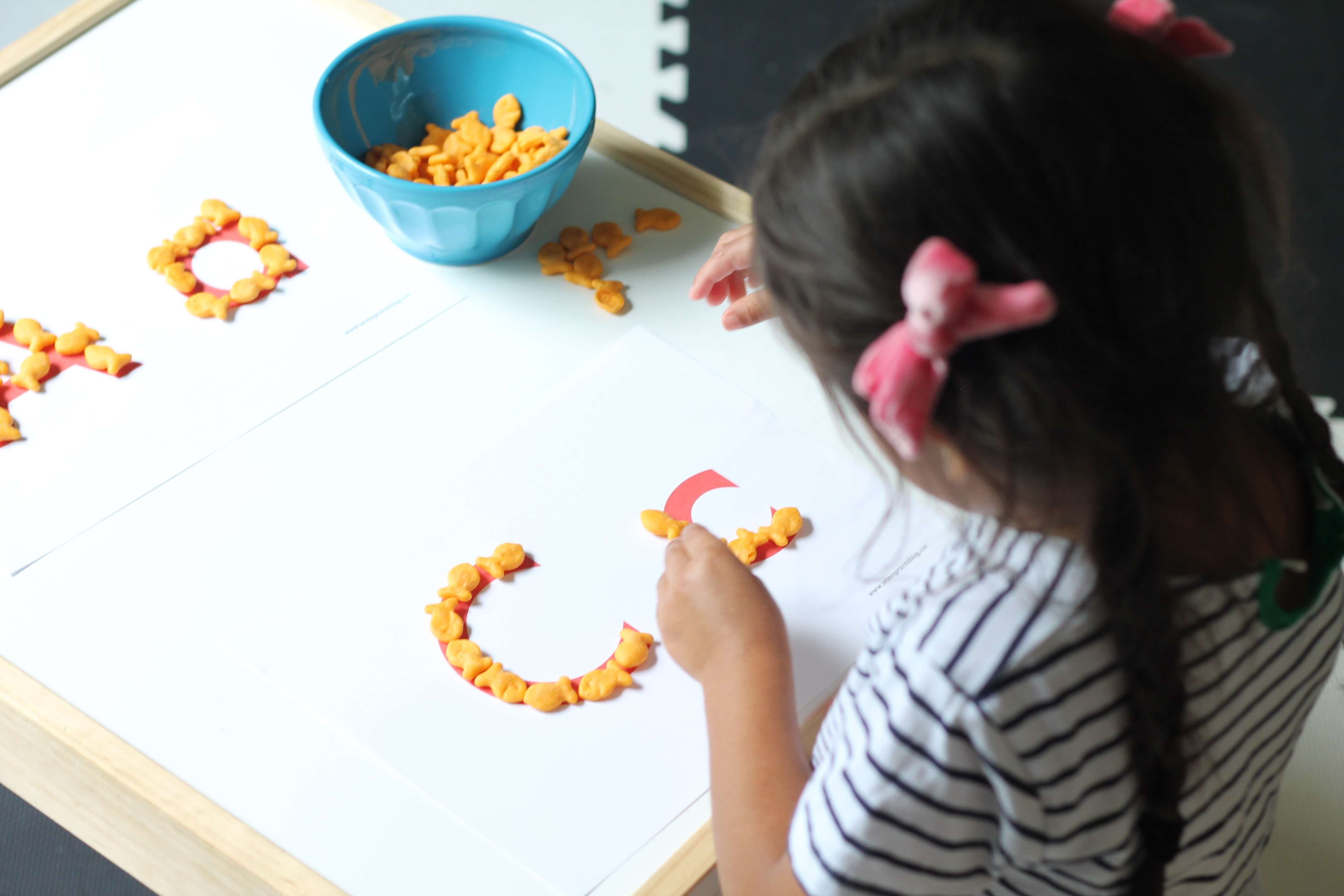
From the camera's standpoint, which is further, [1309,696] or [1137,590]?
[1309,696]

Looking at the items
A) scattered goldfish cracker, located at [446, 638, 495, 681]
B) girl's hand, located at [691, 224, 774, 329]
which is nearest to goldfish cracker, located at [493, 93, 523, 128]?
girl's hand, located at [691, 224, 774, 329]

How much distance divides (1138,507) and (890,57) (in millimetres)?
197

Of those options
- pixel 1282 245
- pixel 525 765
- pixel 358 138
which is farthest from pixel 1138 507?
pixel 358 138

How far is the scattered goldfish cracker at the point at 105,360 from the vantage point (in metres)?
0.81

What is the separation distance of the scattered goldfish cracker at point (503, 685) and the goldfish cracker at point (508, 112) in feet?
1.53

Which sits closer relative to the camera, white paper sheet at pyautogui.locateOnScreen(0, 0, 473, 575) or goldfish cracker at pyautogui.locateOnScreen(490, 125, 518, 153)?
white paper sheet at pyautogui.locateOnScreen(0, 0, 473, 575)

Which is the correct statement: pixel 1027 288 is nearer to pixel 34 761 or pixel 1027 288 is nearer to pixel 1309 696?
pixel 1309 696

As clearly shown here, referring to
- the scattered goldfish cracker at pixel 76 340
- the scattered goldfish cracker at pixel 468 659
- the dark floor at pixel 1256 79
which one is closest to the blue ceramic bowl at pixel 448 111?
the scattered goldfish cracker at pixel 76 340

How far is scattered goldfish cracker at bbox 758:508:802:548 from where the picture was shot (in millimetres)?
758

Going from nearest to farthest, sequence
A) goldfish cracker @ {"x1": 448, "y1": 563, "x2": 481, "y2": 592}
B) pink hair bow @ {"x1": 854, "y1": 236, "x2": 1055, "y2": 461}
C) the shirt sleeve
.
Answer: pink hair bow @ {"x1": 854, "y1": 236, "x2": 1055, "y2": 461}, the shirt sleeve, goldfish cracker @ {"x1": 448, "y1": 563, "x2": 481, "y2": 592}

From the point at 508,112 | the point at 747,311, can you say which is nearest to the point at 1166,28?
the point at 747,311

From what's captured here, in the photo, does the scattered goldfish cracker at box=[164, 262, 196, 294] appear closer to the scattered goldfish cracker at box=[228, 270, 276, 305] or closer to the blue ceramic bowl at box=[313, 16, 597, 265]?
the scattered goldfish cracker at box=[228, 270, 276, 305]

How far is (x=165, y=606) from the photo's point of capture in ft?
2.30

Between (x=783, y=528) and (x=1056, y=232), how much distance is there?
1.22ft
